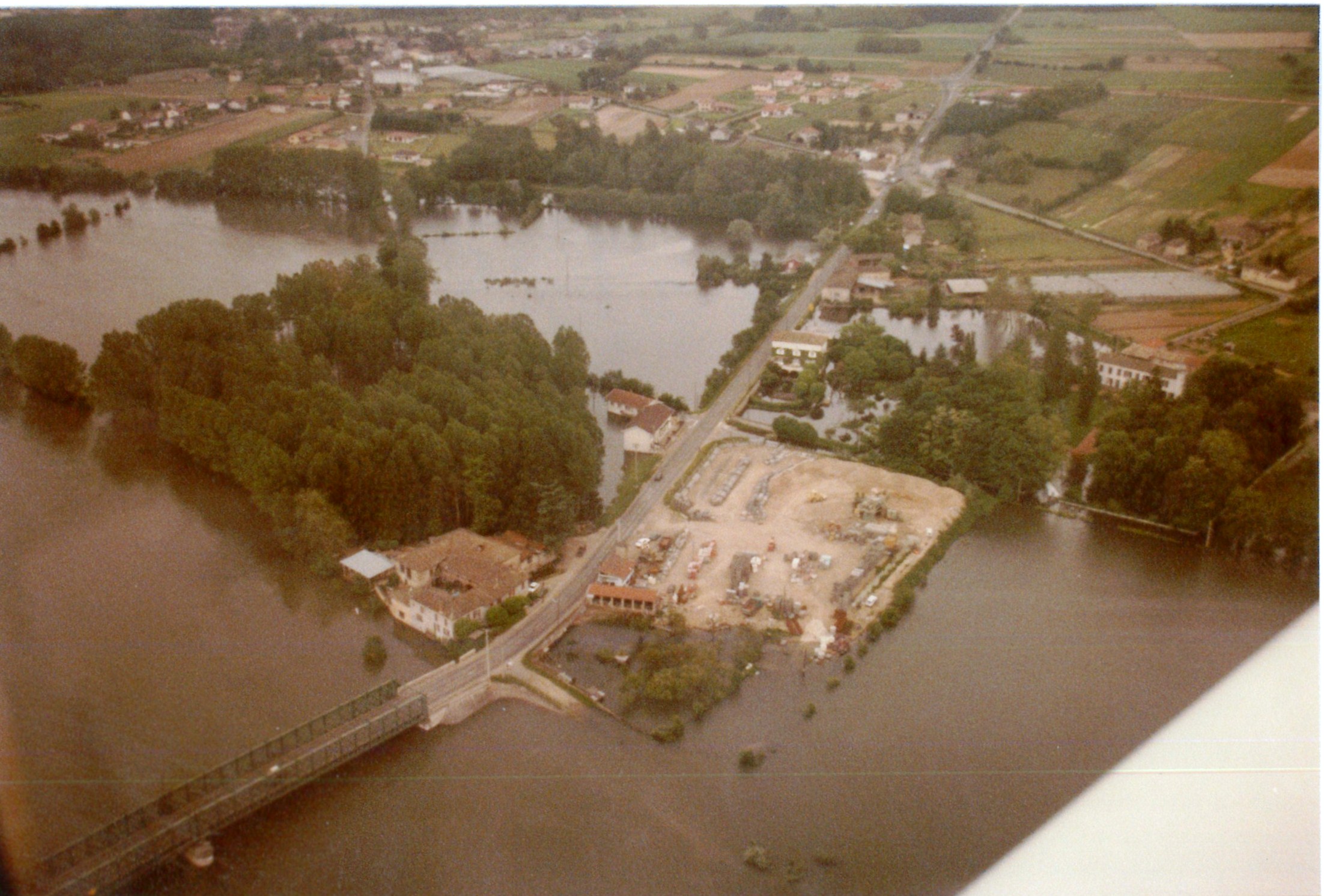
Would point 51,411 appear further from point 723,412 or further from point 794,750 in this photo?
point 794,750

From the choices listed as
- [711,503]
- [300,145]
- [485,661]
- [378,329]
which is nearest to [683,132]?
[300,145]

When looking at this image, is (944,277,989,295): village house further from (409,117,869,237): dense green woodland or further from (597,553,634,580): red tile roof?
(597,553,634,580): red tile roof

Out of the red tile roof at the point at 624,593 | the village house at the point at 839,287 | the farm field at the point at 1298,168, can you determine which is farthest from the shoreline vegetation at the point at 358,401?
the farm field at the point at 1298,168

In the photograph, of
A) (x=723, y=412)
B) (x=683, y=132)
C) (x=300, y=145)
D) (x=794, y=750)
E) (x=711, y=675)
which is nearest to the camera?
(x=794, y=750)

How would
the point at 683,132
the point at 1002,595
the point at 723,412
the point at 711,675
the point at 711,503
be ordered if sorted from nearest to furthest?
the point at 711,675, the point at 1002,595, the point at 711,503, the point at 723,412, the point at 683,132

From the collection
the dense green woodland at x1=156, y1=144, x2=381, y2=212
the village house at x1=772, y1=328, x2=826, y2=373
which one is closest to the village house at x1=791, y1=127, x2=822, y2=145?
the village house at x1=772, y1=328, x2=826, y2=373

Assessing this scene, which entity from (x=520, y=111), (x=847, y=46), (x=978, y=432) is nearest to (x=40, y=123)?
(x=520, y=111)
